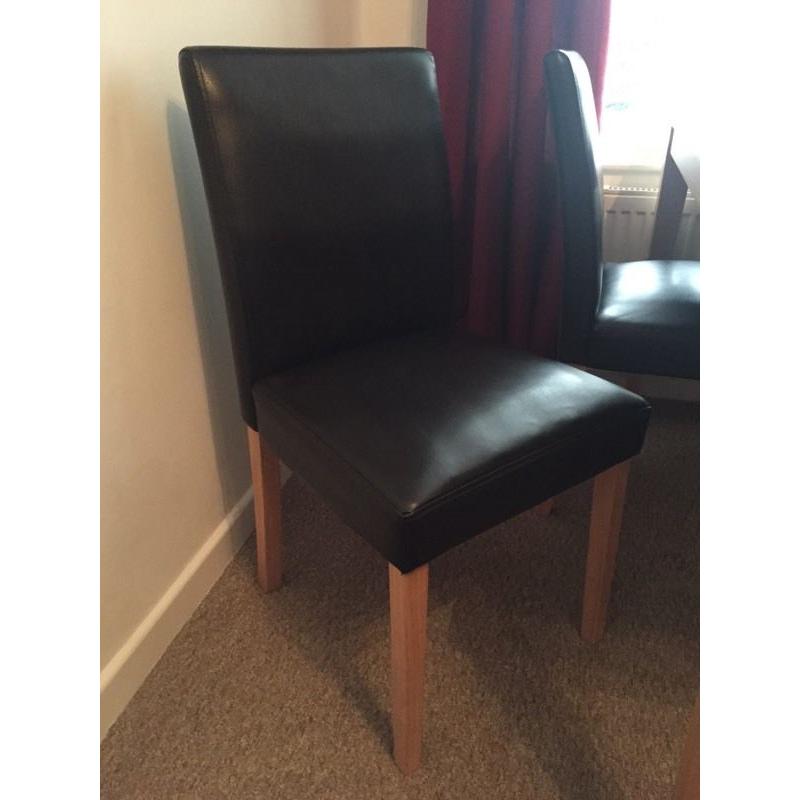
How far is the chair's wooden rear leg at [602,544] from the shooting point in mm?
1104

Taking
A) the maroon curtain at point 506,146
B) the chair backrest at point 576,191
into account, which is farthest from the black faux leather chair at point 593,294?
the maroon curtain at point 506,146

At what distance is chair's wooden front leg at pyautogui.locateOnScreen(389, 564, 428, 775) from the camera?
892 mm

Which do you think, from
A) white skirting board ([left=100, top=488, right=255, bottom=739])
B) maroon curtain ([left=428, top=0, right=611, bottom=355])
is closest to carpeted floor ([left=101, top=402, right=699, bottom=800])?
white skirting board ([left=100, top=488, right=255, bottom=739])

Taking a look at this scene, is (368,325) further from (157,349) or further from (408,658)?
(408,658)

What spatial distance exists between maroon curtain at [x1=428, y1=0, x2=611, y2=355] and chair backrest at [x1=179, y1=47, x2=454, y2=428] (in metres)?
0.46

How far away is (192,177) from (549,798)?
1067 millimetres

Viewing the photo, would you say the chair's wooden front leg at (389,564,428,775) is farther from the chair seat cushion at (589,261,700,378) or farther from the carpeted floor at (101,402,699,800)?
the chair seat cushion at (589,261,700,378)

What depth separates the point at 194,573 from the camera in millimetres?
1273

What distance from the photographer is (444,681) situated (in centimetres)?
115

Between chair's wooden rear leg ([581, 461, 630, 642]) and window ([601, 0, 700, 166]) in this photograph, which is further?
window ([601, 0, 700, 166])

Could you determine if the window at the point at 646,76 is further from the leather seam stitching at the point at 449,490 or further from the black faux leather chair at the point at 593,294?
the leather seam stitching at the point at 449,490

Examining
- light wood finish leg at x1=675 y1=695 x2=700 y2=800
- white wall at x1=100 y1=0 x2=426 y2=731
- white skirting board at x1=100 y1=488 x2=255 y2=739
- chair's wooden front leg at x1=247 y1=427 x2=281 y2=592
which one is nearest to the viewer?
light wood finish leg at x1=675 y1=695 x2=700 y2=800
